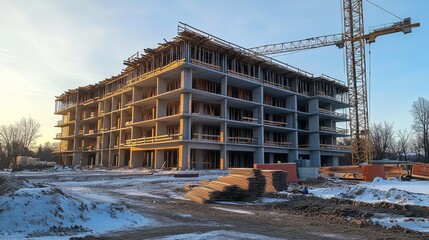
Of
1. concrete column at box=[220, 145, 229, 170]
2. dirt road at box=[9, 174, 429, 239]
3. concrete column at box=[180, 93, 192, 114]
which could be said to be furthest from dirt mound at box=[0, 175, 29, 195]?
concrete column at box=[220, 145, 229, 170]

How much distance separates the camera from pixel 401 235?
8.20 metres

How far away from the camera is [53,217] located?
28.1 feet

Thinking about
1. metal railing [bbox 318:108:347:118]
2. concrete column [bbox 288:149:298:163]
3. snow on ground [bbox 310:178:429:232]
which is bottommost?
snow on ground [bbox 310:178:429:232]

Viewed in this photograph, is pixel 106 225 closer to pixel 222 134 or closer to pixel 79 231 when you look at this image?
pixel 79 231

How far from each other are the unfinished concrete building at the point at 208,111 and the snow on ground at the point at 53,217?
2664 cm

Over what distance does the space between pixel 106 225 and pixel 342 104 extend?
197 ft

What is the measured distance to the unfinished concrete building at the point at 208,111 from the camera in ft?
129

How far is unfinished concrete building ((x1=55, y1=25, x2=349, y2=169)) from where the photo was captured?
39.2 meters

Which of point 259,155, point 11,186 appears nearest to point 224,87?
point 259,155

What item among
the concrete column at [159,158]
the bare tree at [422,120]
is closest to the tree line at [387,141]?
the bare tree at [422,120]

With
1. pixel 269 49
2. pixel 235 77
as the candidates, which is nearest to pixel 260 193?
pixel 235 77

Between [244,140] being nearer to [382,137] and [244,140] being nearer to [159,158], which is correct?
[159,158]

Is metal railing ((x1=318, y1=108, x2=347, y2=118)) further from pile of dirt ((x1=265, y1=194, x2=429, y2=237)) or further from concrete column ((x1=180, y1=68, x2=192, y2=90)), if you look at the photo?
pile of dirt ((x1=265, y1=194, x2=429, y2=237))

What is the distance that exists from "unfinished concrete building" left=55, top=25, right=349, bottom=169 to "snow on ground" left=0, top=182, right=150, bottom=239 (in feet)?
Result: 87.4
